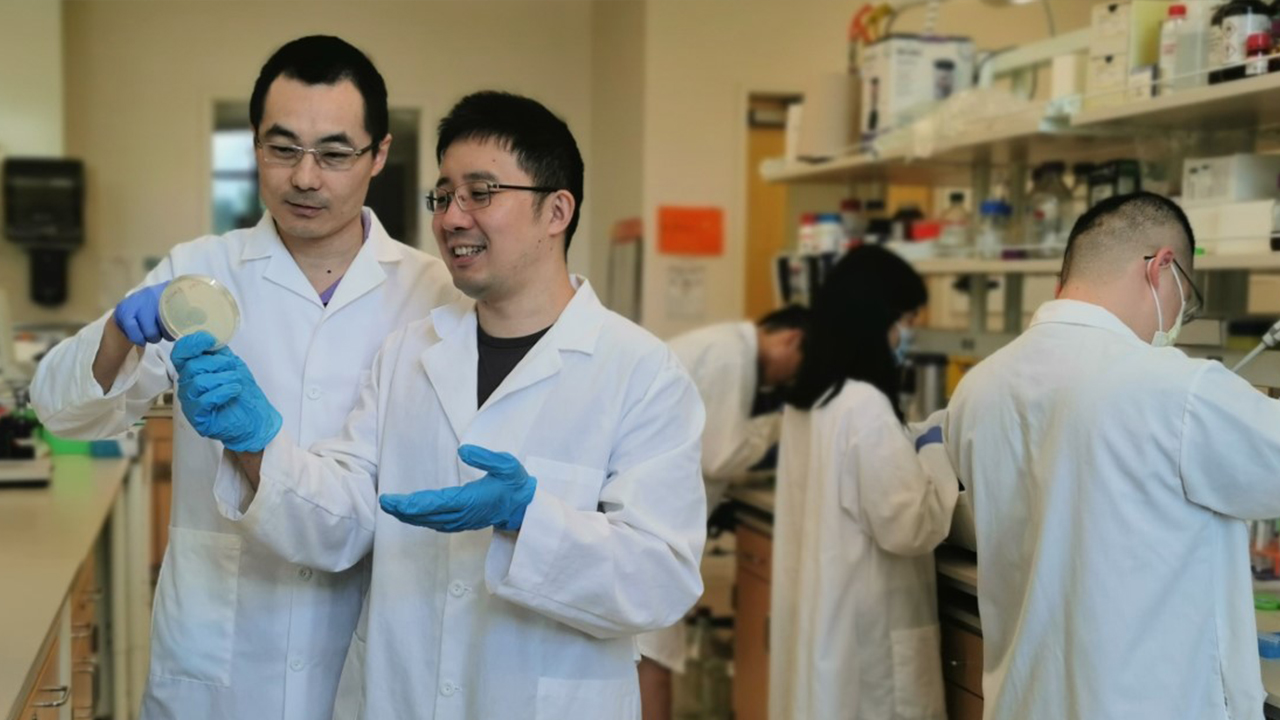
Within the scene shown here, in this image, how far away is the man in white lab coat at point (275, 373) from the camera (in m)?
1.72

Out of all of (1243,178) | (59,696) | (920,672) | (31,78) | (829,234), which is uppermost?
(31,78)

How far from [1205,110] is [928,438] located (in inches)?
33.0

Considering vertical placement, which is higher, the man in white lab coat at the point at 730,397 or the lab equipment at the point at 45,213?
the lab equipment at the point at 45,213

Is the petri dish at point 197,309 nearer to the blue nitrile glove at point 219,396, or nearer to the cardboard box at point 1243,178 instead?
the blue nitrile glove at point 219,396

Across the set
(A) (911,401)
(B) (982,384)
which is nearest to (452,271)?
(B) (982,384)

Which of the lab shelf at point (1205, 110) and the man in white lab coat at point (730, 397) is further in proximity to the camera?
the man in white lab coat at point (730, 397)

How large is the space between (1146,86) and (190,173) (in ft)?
15.1

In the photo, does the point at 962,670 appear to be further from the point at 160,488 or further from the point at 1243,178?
the point at 160,488

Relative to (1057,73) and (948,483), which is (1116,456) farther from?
(1057,73)

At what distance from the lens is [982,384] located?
2.05 m

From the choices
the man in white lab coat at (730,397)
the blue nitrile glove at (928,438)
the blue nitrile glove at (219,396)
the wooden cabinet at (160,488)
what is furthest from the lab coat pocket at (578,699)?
the wooden cabinet at (160,488)

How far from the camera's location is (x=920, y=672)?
2.60m

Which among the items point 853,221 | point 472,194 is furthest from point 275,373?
point 853,221

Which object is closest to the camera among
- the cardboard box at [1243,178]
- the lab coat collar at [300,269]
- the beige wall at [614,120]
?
the lab coat collar at [300,269]
